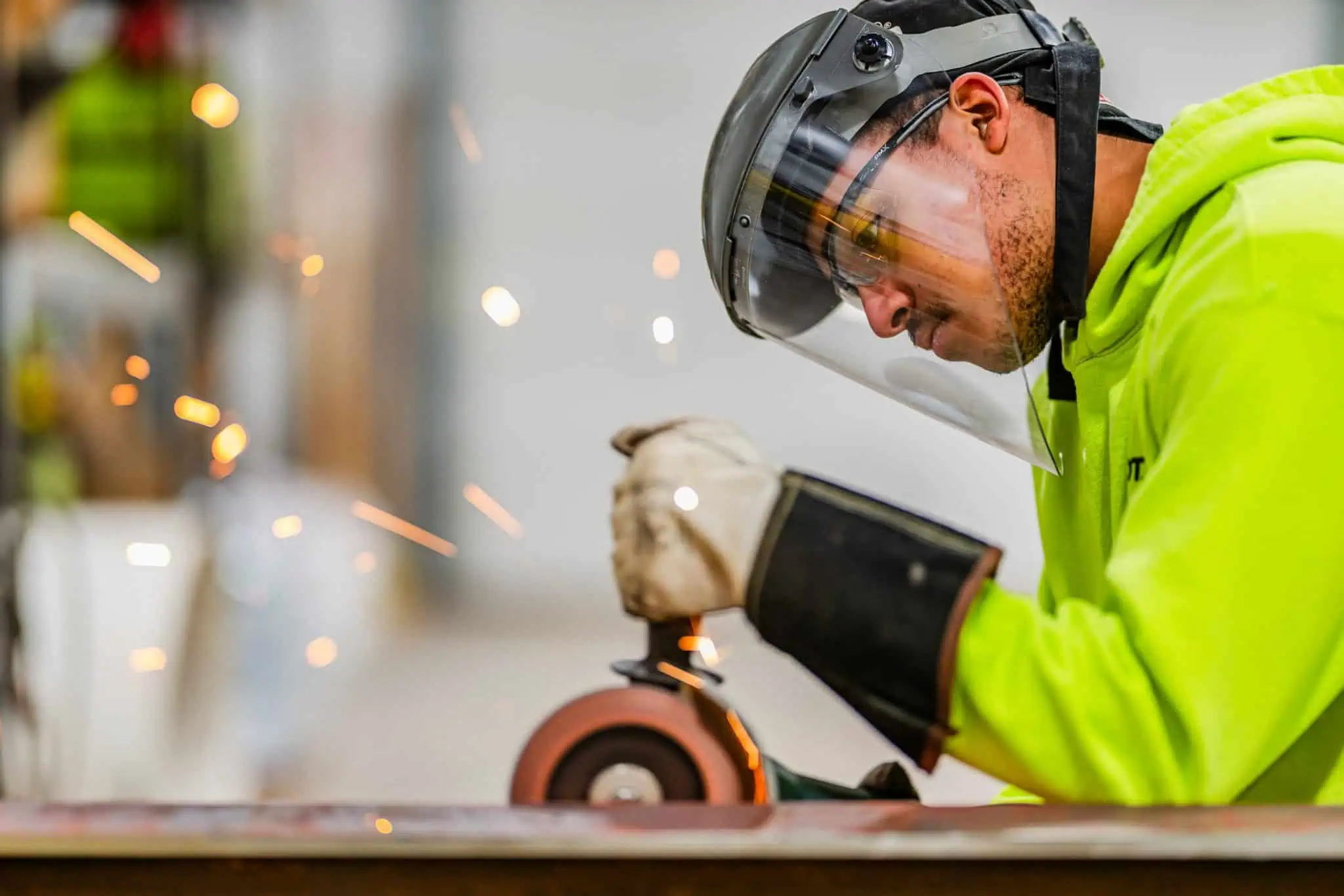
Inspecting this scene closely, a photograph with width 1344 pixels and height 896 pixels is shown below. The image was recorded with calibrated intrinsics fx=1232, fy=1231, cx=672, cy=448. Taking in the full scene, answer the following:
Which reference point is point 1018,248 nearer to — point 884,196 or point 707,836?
point 884,196

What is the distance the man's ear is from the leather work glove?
0.94 ft

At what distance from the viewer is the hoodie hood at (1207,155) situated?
2.52 ft

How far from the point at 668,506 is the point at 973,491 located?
0.60 metres

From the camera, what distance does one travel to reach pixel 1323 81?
0.84 metres

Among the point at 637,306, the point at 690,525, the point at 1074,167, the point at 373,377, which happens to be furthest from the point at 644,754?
the point at 373,377

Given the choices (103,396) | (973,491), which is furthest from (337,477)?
(973,491)

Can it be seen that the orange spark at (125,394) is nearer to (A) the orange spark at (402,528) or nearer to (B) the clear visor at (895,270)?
(A) the orange spark at (402,528)

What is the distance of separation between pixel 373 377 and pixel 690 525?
202 cm

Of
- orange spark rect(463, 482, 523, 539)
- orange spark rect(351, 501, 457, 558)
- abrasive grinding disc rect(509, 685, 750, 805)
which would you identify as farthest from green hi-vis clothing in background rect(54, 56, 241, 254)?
abrasive grinding disc rect(509, 685, 750, 805)

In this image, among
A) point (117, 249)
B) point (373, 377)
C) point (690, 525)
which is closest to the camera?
point (690, 525)

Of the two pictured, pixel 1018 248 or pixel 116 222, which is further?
pixel 116 222

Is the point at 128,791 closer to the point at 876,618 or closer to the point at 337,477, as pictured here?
the point at 337,477

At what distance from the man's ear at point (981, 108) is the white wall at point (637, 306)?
0.22 meters

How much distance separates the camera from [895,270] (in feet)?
2.89
